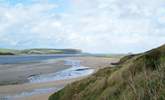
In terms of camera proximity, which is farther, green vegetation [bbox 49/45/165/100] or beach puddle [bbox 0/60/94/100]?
beach puddle [bbox 0/60/94/100]

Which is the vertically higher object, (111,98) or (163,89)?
(163,89)

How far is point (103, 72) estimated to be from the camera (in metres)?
16.6

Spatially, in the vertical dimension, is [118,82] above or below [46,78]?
above

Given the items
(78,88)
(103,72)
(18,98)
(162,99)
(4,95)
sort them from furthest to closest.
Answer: (4,95), (18,98), (103,72), (78,88), (162,99)

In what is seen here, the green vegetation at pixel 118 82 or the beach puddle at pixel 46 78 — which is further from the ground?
the green vegetation at pixel 118 82

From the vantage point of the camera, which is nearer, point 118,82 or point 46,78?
point 118,82

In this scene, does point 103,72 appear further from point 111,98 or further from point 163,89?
point 163,89

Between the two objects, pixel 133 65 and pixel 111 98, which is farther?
pixel 133 65

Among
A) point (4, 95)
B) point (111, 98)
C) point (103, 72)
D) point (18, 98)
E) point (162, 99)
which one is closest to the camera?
point (162, 99)

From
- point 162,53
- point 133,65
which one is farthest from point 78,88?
point 162,53

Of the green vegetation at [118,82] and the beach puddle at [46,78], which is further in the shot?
the beach puddle at [46,78]

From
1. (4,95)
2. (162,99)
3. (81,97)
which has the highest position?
(162,99)

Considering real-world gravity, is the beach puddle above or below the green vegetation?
below

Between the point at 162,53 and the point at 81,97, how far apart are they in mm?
3783
